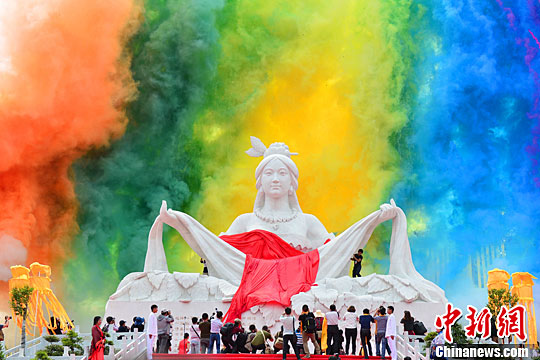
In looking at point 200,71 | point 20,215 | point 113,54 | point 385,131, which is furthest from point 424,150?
point 20,215

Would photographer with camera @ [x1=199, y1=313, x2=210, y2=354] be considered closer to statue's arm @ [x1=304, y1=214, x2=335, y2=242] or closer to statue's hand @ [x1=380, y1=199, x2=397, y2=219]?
statue's hand @ [x1=380, y1=199, x2=397, y2=219]

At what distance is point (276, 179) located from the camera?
18.4 m

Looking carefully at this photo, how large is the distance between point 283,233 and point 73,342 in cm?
676

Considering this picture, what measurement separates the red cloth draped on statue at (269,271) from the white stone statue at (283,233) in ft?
1.00

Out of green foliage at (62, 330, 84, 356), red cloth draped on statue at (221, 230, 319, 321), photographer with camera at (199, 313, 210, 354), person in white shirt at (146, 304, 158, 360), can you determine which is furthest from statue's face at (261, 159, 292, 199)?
person in white shirt at (146, 304, 158, 360)

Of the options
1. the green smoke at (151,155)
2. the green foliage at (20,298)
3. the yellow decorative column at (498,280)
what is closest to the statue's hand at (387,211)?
the yellow decorative column at (498,280)

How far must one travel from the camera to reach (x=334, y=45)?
90.0 ft

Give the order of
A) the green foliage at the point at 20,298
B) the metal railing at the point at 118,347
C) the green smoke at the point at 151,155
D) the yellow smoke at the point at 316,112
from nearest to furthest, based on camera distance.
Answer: the metal railing at the point at 118,347 → the green foliage at the point at 20,298 → the green smoke at the point at 151,155 → the yellow smoke at the point at 316,112

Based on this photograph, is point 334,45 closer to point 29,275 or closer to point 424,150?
point 424,150

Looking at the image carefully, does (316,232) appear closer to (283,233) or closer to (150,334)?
(283,233)

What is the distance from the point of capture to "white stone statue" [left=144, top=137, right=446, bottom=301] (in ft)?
55.8

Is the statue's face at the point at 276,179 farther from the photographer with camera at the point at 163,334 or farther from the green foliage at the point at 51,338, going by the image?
the green foliage at the point at 51,338

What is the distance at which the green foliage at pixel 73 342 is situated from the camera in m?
12.6

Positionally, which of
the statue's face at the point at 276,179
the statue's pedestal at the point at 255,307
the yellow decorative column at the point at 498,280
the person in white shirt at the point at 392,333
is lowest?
the person in white shirt at the point at 392,333
